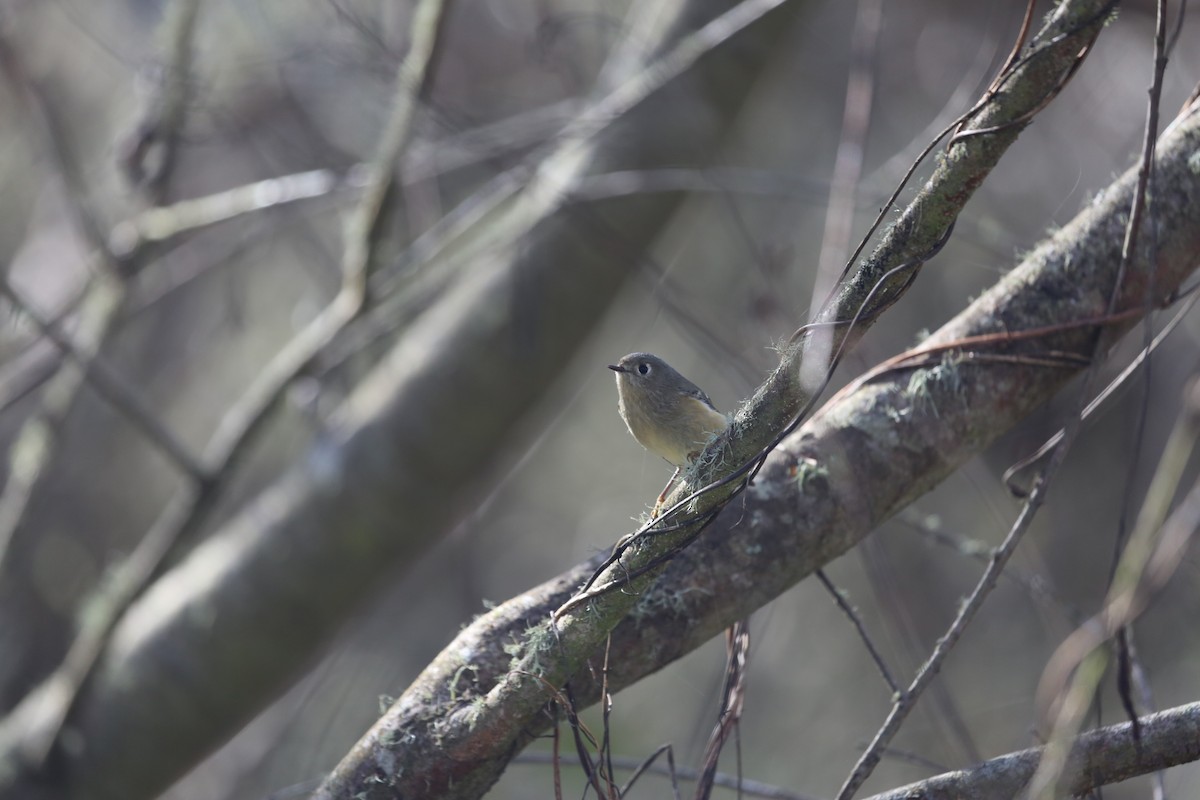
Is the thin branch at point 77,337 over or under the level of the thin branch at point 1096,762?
over

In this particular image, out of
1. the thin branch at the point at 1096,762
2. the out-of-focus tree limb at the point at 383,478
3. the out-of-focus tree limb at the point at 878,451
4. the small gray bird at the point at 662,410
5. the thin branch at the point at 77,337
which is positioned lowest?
the thin branch at the point at 1096,762

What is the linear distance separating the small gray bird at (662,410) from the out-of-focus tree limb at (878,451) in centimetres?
57

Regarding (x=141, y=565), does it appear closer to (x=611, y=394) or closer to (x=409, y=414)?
(x=409, y=414)

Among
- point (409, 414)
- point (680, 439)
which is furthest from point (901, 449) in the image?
point (409, 414)

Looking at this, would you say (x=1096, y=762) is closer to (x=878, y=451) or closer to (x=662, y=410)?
(x=878, y=451)

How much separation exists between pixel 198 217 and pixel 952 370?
10.2ft

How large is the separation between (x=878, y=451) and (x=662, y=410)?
30.5 inches

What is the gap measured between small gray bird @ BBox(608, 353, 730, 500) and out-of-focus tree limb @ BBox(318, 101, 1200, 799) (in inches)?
22.4

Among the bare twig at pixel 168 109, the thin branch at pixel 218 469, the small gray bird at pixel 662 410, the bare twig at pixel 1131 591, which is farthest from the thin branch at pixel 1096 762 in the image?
the bare twig at pixel 168 109

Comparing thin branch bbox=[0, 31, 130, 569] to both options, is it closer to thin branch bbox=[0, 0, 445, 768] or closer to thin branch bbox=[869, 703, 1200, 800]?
thin branch bbox=[0, 0, 445, 768]

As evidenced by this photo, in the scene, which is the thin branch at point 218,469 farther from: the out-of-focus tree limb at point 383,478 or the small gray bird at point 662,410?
the small gray bird at point 662,410

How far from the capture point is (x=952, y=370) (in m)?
2.08

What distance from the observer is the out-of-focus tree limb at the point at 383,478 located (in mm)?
3777

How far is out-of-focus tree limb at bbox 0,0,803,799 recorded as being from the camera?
3.78 metres
